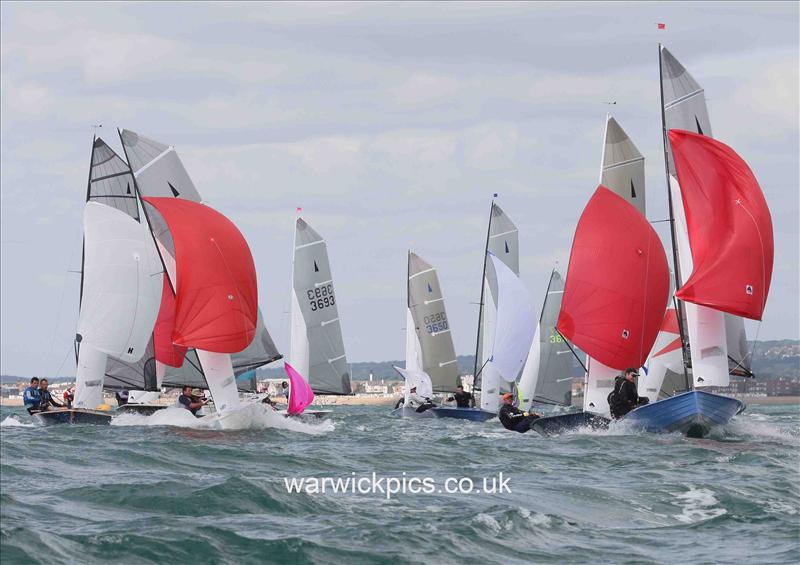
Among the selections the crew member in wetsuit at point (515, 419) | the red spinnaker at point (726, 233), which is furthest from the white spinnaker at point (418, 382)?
the red spinnaker at point (726, 233)

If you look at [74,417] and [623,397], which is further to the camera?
[74,417]

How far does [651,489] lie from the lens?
1773 centimetres

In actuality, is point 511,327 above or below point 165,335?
above

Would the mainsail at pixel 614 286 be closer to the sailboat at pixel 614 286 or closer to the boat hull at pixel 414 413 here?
the sailboat at pixel 614 286

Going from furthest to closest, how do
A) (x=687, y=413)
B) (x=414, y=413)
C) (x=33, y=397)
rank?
(x=414, y=413), (x=33, y=397), (x=687, y=413)

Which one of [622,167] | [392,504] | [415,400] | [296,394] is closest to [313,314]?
[415,400]

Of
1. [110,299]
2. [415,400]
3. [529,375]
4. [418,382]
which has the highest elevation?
[110,299]

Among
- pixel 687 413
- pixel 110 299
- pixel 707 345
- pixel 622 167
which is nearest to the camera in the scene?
pixel 687 413

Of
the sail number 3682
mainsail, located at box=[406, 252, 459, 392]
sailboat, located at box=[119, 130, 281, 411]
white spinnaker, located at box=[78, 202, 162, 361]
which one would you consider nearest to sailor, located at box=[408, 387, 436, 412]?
mainsail, located at box=[406, 252, 459, 392]

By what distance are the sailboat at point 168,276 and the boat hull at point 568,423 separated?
7.36 m

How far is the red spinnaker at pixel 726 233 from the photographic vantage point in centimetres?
2664

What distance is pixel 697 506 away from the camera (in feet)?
53.5

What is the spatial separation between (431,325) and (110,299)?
73.3ft

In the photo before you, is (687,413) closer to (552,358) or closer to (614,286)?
(614,286)
